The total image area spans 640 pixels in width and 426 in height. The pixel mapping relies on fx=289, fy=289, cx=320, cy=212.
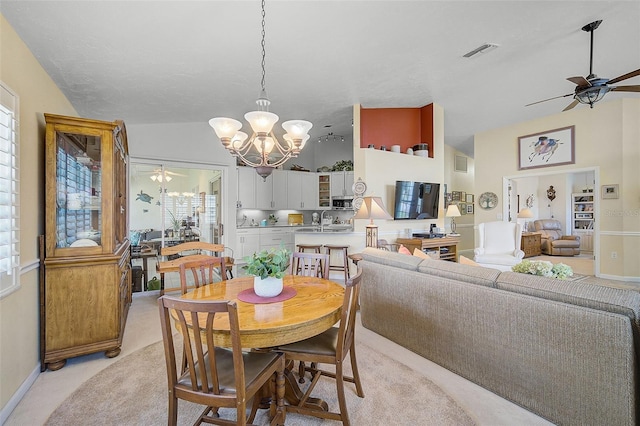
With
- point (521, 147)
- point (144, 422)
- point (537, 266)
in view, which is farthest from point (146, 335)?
point (521, 147)

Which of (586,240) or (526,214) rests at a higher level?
(526,214)

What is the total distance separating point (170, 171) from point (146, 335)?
9.49ft

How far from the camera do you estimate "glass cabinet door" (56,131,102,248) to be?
7.84 ft

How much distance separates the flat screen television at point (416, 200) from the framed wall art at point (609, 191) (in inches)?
116

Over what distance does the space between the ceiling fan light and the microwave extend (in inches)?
203

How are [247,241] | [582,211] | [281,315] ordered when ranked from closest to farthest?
[281,315] < [247,241] < [582,211]

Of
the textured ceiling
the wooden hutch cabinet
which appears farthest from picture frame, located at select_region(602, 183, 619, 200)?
the wooden hutch cabinet

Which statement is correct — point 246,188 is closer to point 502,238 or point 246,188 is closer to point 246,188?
point 246,188

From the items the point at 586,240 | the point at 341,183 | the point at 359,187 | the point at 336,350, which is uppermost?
the point at 341,183

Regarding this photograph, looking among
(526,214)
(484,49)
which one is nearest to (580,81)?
(484,49)

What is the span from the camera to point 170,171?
495 cm

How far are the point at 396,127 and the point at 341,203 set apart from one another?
2.63 meters

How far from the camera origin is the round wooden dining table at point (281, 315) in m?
1.42

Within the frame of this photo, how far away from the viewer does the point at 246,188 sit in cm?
679
